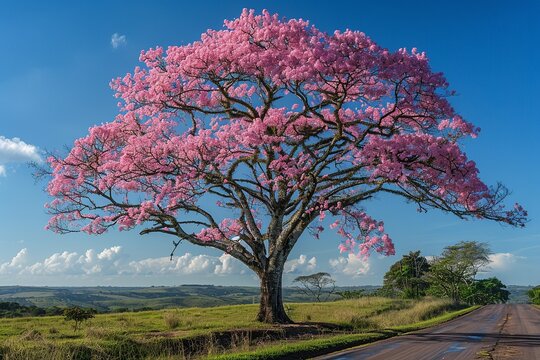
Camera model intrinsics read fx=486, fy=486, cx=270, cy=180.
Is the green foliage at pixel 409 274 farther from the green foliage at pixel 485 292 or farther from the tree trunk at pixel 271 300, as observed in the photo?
the tree trunk at pixel 271 300

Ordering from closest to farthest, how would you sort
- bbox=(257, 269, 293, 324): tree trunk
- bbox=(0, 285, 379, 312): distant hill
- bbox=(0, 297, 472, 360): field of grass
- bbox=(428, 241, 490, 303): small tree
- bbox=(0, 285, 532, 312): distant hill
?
1. bbox=(0, 297, 472, 360): field of grass
2. bbox=(257, 269, 293, 324): tree trunk
3. bbox=(428, 241, 490, 303): small tree
4. bbox=(0, 285, 532, 312): distant hill
5. bbox=(0, 285, 379, 312): distant hill

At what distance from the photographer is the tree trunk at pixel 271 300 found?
24752 mm

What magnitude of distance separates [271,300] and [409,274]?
266 feet

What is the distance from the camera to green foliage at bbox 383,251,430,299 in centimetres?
9512

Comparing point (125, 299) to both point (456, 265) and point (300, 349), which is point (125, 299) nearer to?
point (456, 265)

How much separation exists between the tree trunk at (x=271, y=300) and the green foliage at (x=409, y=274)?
73.4m

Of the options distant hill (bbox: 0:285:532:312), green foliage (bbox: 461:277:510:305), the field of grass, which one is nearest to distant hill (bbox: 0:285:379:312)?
distant hill (bbox: 0:285:532:312)

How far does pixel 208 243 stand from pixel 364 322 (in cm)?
1083

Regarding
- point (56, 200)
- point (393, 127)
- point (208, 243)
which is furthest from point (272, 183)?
point (56, 200)

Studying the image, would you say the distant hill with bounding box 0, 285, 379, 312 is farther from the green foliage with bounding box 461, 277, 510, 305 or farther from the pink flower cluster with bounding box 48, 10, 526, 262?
the pink flower cluster with bounding box 48, 10, 526, 262

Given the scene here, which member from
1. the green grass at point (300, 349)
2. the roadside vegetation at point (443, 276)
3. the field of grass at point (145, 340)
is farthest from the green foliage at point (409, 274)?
the green grass at point (300, 349)

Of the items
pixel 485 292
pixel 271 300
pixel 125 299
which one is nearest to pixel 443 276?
pixel 485 292

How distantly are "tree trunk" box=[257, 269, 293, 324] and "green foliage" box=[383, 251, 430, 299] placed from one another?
2890 inches

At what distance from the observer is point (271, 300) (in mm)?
24984
